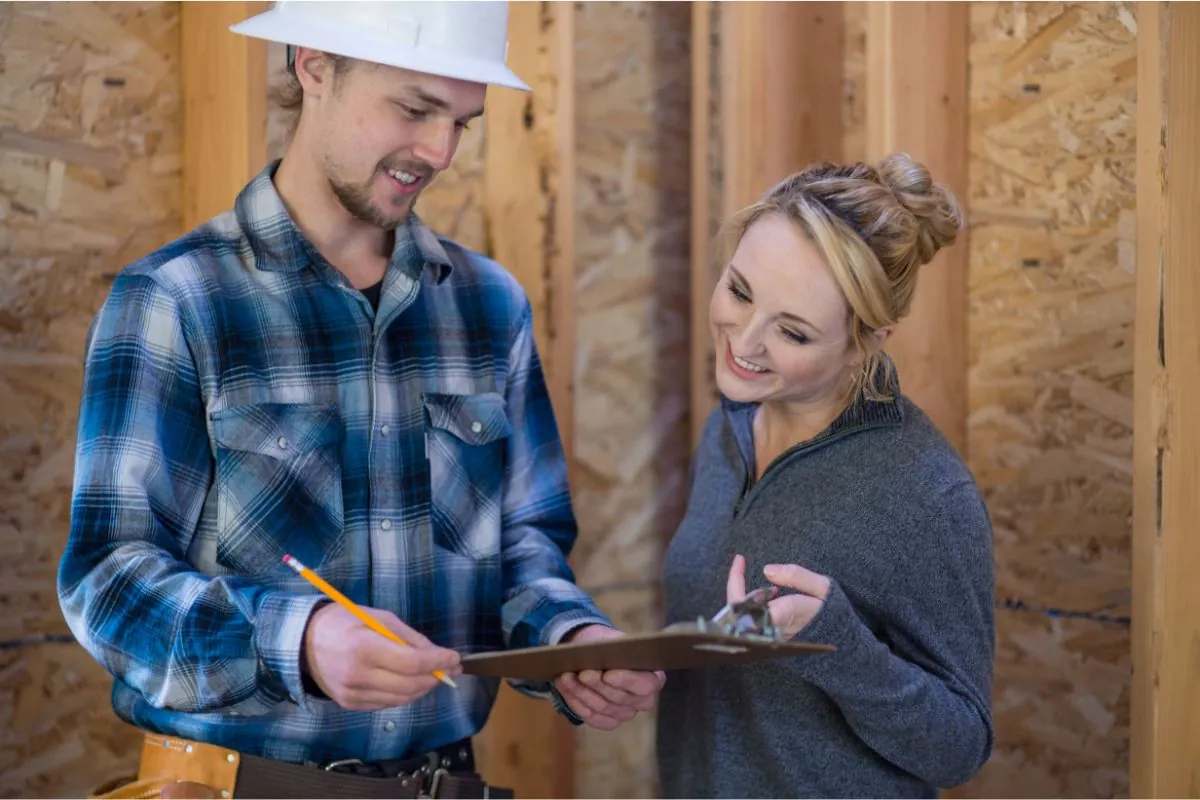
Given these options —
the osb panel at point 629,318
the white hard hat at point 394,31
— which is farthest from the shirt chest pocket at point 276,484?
the osb panel at point 629,318

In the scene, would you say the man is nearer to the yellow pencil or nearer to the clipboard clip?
the yellow pencil

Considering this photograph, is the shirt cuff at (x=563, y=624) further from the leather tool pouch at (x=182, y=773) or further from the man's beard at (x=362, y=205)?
the man's beard at (x=362, y=205)

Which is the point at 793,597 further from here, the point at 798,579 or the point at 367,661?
the point at 367,661

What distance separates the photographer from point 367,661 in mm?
1717

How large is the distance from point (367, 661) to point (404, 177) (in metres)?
0.74

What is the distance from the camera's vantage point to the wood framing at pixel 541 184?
2.87m

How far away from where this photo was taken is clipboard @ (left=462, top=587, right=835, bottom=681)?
160 cm

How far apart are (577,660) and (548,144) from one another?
1407mm

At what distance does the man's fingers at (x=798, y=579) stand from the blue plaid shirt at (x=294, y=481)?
1.13ft

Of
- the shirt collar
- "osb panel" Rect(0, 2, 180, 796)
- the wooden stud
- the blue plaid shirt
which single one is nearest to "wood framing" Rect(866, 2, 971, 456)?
the wooden stud

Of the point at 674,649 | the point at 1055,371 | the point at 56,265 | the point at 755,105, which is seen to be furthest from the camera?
the point at 755,105

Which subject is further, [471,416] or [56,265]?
[56,265]

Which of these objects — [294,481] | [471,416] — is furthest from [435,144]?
[294,481]

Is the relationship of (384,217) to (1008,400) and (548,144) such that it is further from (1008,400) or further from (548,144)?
(1008,400)
